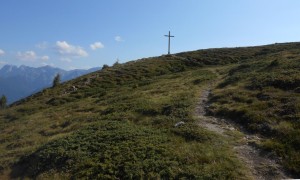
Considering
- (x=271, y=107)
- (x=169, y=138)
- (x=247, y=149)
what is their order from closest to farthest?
(x=247, y=149) → (x=169, y=138) → (x=271, y=107)

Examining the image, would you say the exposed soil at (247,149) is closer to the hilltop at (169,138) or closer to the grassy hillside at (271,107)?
the hilltop at (169,138)

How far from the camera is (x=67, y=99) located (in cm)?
5069

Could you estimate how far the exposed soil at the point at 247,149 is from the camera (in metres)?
14.1

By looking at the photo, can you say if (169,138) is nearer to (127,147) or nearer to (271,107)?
(127,147)

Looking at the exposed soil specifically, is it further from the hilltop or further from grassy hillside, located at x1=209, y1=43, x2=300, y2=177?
grassy hillside, located at x1=209, y1=43, x2=300, y2=177

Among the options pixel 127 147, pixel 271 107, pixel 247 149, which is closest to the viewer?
pixel 247 149

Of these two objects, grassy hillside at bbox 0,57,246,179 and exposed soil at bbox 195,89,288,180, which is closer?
exposed soil at bbox 195,89,288,180

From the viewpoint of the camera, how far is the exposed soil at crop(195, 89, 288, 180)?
1405cm

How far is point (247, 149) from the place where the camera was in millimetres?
16625

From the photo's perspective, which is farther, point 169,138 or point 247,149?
point 169,138

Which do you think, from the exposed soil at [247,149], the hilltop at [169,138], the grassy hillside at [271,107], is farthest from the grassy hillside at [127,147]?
the grassy hillside at [271,107]

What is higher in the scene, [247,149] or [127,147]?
[247,149]

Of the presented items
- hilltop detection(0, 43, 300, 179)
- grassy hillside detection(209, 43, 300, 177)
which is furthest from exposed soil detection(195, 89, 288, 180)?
grassy hillside detection(209, 43, 300, 177)

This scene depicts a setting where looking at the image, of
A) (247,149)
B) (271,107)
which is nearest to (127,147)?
(247,149)
